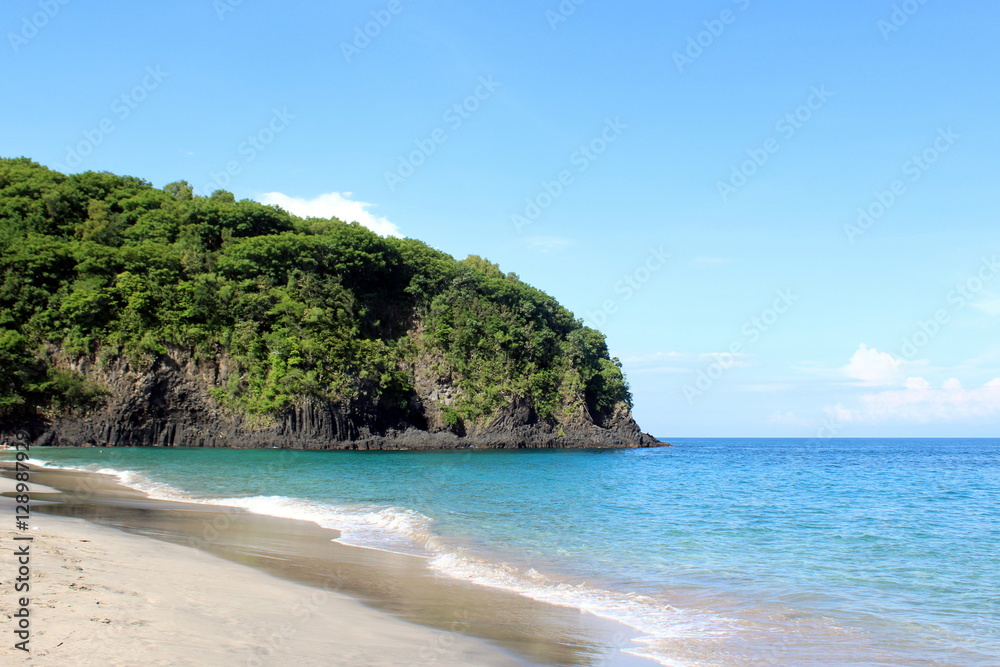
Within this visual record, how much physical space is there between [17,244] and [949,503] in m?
57.7

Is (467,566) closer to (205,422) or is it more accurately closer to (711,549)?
(711,549)

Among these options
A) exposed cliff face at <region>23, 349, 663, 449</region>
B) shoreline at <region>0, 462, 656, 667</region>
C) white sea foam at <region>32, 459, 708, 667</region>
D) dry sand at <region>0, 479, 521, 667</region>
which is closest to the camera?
dry sand at <region>0, 479, 521, 667</region>

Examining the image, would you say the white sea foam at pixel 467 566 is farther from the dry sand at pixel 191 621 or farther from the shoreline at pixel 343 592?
the dry sand at pixel 191 621

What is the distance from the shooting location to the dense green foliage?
1884 inches

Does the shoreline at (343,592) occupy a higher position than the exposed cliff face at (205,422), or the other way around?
the exposed cliff face at (205,422)

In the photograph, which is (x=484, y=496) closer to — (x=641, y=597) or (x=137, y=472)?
(x=641, y=597)

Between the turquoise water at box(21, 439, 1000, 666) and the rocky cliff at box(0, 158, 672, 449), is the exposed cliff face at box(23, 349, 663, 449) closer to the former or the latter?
the rocky cliff at box(0, 158, 672, 449)

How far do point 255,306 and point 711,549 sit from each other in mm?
46547

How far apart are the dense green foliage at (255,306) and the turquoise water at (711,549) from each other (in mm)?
24569

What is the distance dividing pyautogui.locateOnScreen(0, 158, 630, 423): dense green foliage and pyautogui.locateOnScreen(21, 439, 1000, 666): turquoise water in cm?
2457

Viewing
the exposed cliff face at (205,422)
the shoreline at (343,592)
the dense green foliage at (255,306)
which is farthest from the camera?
the exposed cliff face at (205,422)

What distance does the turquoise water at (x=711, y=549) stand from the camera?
748 cm

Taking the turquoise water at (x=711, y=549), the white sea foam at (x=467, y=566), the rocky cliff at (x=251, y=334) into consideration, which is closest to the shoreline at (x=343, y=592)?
the white sea foam at (x=467, y=566)

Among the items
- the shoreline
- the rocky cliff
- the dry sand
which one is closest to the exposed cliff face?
the rocky cliff
